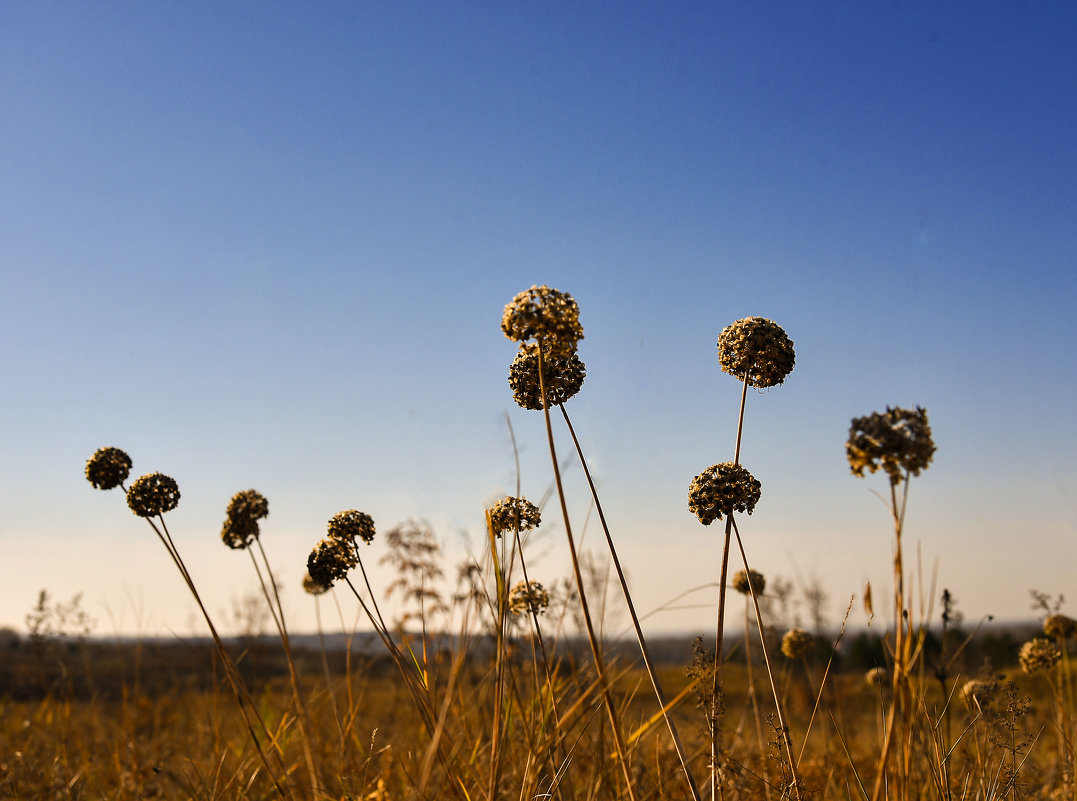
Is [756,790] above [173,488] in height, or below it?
below

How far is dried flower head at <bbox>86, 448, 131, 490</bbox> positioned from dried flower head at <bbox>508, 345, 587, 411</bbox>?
2.48 metres

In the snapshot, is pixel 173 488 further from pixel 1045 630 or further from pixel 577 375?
pixel 1045 630

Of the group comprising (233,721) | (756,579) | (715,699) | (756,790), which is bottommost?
(233,721)

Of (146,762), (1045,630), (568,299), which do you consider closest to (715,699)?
(568,299)

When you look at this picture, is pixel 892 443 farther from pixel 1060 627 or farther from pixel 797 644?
pixel 1060 627

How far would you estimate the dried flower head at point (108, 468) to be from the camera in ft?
14.1

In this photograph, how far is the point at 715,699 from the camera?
2994mm

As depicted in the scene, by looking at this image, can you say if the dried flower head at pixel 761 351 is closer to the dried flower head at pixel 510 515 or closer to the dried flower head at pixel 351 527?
the dried flower head at pixel 510 515

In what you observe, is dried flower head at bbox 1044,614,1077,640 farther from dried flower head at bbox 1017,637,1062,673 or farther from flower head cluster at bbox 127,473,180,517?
flower head cluster at bbox 127,473,180,517

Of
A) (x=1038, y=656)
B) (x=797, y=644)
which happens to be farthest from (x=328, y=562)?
(x=1038, y=656)

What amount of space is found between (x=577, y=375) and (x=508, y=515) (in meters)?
0.70

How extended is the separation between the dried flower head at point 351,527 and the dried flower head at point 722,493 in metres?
1.69

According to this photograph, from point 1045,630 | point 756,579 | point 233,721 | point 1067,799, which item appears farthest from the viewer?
point 233,721

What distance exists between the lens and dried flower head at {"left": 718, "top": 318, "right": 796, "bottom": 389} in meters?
3.32
